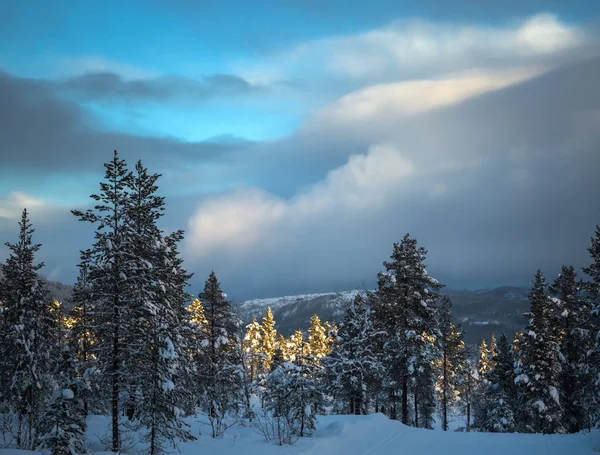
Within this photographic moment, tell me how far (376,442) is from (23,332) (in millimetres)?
22067

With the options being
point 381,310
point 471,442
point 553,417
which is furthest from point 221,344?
point 553,417

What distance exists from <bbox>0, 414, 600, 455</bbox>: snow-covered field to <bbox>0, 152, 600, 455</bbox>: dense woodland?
90 centimetres

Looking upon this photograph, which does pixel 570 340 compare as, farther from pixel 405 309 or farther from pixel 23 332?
pixel 23 332

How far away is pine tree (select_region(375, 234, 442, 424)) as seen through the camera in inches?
1227

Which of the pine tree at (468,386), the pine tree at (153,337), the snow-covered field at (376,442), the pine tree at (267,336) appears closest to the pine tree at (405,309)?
the snow-covered field at (376,442)

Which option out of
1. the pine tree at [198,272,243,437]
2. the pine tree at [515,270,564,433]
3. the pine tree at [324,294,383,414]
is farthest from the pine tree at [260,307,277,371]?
the pine tree at [515,270,564,433]

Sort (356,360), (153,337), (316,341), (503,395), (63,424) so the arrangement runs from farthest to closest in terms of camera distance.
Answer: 1. (316,341)
2. (503,395)
3. (356,360)
4. (153,337)
5. (63,424)

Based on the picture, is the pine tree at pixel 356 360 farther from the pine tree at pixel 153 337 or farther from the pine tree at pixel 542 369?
the pine tree at pixel 153 337

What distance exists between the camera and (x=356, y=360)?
37.3 meters

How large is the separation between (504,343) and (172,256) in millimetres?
30271

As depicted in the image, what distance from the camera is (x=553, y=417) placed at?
3117cm

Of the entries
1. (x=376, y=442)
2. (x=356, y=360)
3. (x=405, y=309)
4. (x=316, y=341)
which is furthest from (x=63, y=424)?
(x=316, y=341)

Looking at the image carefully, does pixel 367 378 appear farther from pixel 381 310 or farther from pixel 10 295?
pixel 10 295

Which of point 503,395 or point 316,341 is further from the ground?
point 316,341
